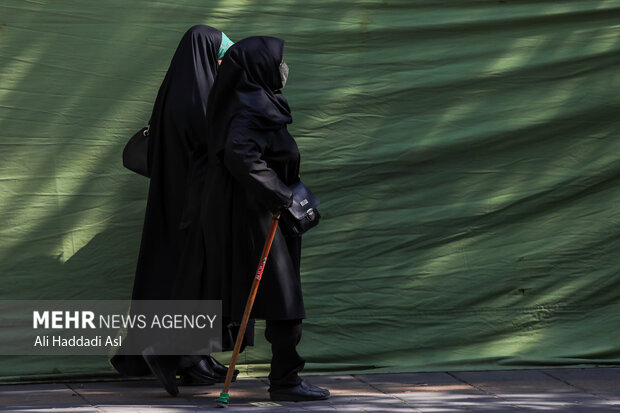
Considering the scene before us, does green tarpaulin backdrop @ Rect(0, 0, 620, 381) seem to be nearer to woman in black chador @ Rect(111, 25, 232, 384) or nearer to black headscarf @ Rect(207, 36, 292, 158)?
woman in black chador @ Rect(111, 25, 232, 384)

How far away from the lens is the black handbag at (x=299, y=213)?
218 inches

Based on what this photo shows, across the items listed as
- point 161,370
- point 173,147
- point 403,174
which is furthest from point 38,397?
point 403,174

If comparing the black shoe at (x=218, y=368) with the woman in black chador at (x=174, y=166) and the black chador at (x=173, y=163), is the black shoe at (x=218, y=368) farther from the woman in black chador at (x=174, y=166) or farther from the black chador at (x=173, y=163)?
the black chador at (x=173, y=163)

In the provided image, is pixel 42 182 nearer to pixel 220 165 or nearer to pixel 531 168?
pixel 220 165

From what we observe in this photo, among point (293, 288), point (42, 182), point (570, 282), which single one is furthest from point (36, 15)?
point (570, 282)

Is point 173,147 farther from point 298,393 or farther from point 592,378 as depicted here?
point 592,378

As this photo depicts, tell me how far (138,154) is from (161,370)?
1157 mm

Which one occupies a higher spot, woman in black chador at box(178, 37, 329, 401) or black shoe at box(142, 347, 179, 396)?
woman in black chador at box(178, 37, 329, 401)

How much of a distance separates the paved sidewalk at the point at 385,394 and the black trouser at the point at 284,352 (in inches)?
5.1

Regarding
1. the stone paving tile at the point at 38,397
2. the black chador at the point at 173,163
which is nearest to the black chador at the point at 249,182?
the black chador at the point at 173,163

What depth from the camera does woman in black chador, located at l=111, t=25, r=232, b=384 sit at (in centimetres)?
589

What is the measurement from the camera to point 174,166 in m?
5.98

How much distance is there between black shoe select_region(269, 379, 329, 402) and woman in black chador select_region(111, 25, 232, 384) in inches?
21.1

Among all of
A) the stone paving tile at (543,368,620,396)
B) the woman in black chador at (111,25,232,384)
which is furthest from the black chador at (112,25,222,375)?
the stone paving tile at (543,368,620,396)
